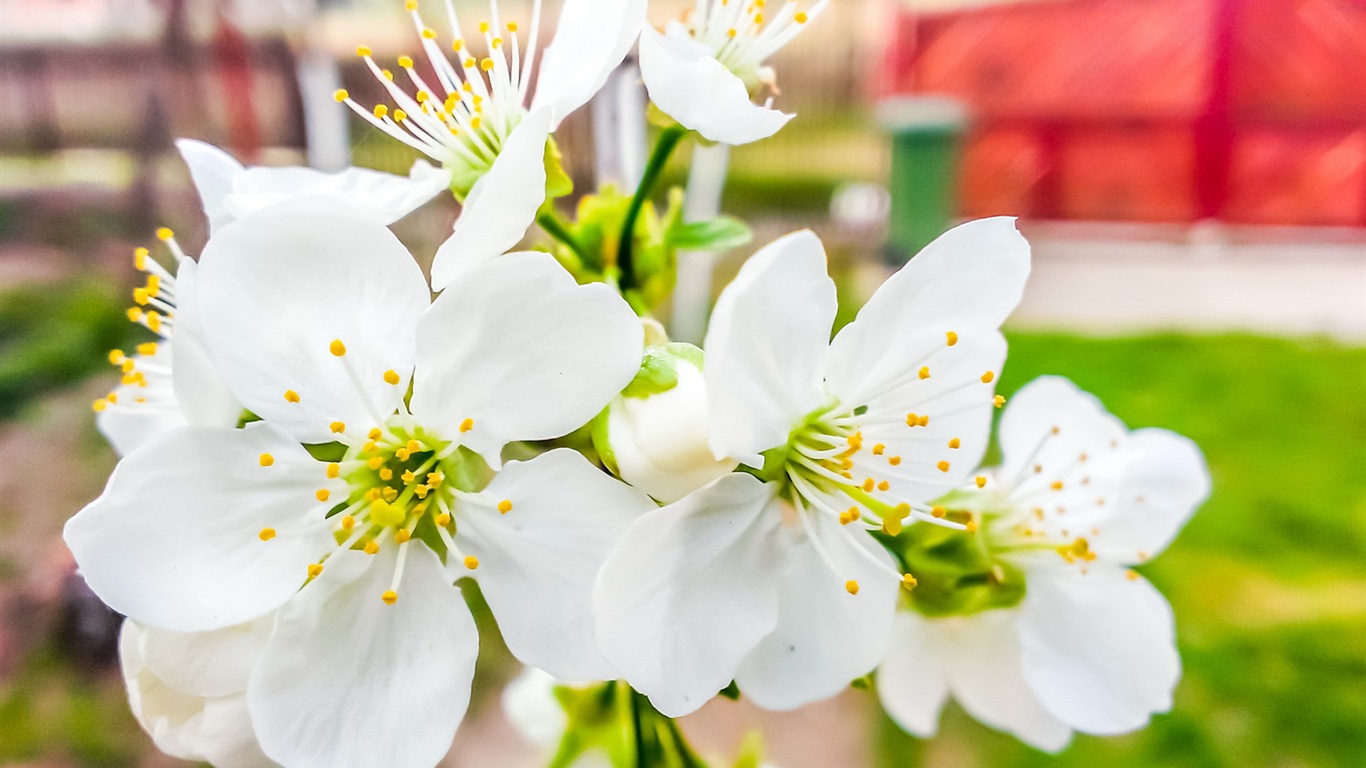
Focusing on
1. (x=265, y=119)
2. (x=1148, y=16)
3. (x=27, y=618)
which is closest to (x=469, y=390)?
(x=265, y=119)

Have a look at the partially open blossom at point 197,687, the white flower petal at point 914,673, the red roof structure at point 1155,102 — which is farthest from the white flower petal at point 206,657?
the red roof structure at point 1155,102

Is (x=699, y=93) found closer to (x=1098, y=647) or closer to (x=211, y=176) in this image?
(x=211, y=176)

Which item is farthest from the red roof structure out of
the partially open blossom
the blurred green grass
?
the partially open blossom

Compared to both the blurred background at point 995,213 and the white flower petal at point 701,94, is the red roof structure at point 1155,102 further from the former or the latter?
the white flower petal at point 701,94

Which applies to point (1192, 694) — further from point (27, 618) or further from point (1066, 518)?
point (27, 618)

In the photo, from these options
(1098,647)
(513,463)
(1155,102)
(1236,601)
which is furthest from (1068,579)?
(1155,102)
